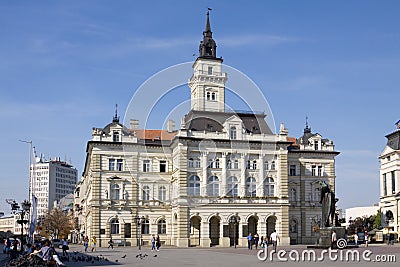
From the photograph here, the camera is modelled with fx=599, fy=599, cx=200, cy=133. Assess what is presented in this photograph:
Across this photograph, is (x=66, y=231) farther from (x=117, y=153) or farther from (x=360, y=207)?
(x=360, y=207)

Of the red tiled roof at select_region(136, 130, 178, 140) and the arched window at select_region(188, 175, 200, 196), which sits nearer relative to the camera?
the arched window at select_region(188, 175, 200, 196)

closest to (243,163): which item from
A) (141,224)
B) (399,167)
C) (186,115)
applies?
(186,115)

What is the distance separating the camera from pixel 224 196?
77688 millimetres

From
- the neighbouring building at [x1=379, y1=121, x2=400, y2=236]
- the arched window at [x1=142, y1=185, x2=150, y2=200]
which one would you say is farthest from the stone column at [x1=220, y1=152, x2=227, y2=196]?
the neighbouring building at [x1=379, y1=121, x2=400, y2=236]

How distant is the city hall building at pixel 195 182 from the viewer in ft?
252

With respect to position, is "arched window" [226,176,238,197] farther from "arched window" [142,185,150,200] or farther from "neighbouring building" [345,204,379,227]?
"neighbouring building" [345,204,379,227]

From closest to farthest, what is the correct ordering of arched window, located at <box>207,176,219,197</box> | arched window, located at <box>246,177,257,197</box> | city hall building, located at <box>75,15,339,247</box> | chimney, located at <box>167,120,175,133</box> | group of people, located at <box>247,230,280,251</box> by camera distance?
group of people, located at <box>247,230,280,251</box>
city hall building, located at <box>75,15,339,247</box>
arched window, located at <box>207,176,219,197</box>
arched window, located at <box>246,177,257,197</box>
chimney, located at <box>167,120,175,133</box>

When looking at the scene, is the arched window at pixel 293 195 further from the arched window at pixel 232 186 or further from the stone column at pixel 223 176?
the stone column at pixel 223 176

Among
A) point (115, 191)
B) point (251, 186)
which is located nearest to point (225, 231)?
point (251, 186)

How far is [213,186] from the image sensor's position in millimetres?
77625

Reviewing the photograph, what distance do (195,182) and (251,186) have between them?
783cm

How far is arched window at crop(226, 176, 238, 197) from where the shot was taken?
78375mm

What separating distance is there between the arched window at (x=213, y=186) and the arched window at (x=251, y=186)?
4266 millimetres

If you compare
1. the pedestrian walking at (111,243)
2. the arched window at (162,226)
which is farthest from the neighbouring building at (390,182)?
the pedestrian walking at (111,243)
